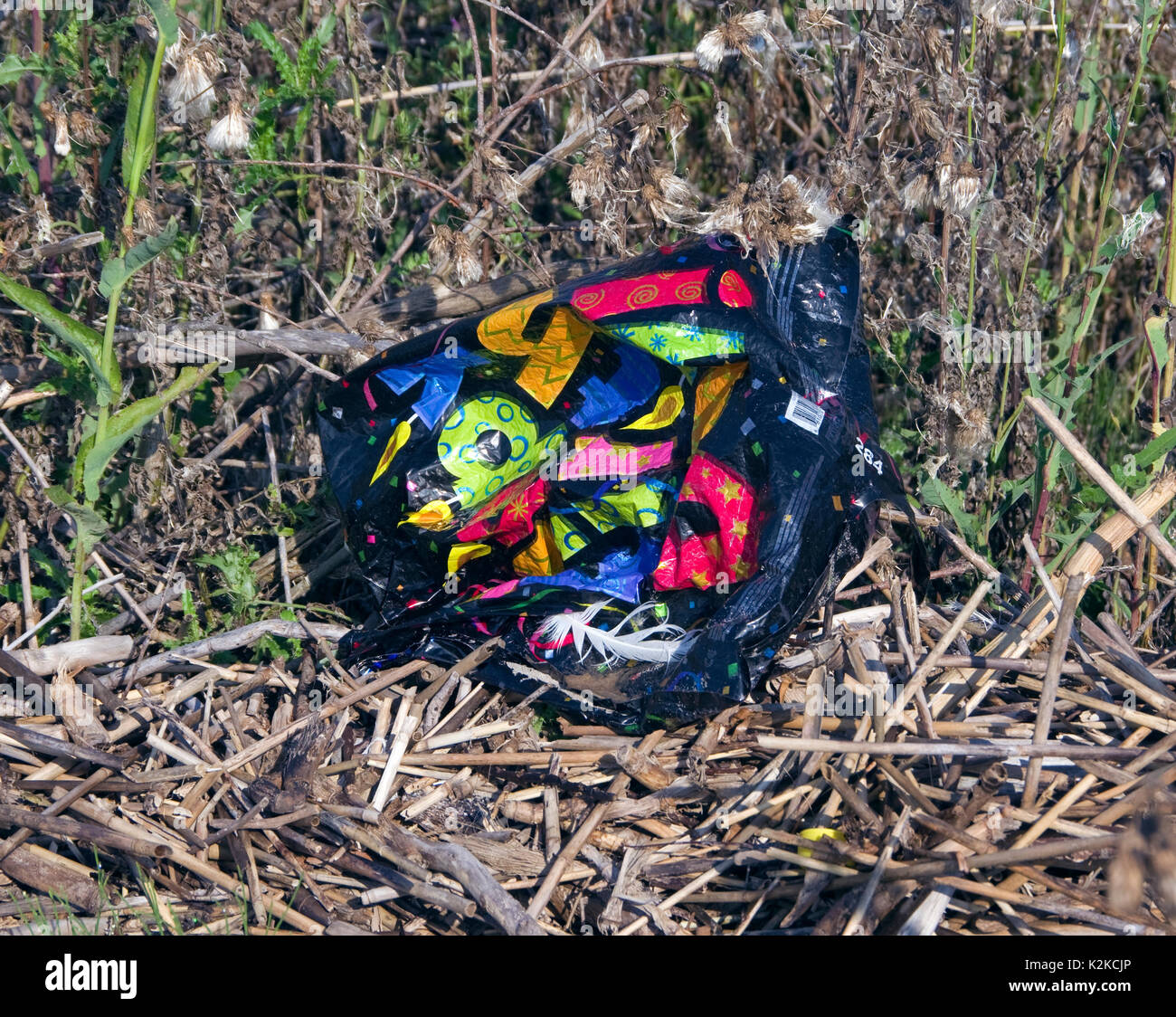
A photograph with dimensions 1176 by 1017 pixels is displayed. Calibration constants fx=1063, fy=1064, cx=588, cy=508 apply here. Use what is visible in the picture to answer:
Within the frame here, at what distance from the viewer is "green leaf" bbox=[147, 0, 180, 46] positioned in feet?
7.09

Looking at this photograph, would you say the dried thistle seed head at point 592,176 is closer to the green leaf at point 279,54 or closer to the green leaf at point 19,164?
the green leaf at point 279,54

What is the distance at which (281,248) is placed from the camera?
3.34 metres

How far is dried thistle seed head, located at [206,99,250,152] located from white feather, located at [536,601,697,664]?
4.37ft

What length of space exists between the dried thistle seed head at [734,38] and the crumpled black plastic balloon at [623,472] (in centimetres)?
42

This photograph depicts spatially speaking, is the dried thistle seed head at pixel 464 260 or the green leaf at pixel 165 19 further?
the dried thistle seed head at pixel 464 260

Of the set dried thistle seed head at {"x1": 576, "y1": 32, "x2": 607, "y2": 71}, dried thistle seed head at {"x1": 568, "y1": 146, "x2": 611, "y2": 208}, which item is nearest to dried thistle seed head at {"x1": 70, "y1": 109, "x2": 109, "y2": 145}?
dried thistle seed head at {"x1": 568, "y1": 146, "x2": 611, "y2": 208}

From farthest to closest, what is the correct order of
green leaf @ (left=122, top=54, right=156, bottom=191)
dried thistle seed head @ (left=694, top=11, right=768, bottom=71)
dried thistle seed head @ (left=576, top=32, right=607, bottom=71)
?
dried thistle seed head @ (left=576, top=32, right=607, bottom=71), dried thistle seed head @ (left=694, top=11, right=768, bottom=71), green leaf @ (left=122, top=54, right=156, bottom=191)

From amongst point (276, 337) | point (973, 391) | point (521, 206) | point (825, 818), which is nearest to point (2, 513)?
point (276, 337)

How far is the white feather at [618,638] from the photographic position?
2.54m

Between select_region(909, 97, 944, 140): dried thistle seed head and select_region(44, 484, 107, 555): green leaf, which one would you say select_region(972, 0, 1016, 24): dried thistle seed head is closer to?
select_region(909, 97, 944, 140): dried thistle seed head

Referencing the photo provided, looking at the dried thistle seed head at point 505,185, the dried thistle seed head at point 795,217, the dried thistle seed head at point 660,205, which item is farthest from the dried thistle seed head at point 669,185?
the dried thistle seed head at point 505,185

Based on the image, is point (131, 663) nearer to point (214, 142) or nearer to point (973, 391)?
point (214, 142)

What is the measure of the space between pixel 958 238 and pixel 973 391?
1.35 feet

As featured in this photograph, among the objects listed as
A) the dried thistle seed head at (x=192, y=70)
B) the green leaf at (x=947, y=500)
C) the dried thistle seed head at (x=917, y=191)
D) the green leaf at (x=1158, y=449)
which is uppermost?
the dried thistle seed head at (x=192, y=70)
